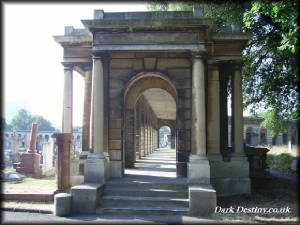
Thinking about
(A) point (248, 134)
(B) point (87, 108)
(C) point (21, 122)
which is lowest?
(A) point (248, 134)

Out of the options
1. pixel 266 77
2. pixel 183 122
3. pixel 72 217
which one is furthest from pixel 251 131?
pixel 72 217

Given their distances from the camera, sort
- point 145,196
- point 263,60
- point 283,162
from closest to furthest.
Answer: point 145,196 → point 263,60 → point 283,162

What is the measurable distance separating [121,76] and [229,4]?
6092 mm

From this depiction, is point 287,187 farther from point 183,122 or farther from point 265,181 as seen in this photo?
point 183,122

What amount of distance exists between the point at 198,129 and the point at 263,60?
722 cm

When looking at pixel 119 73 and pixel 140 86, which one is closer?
pixel 119 73

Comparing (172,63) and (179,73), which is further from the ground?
(172,63)

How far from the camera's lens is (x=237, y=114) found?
1123cm

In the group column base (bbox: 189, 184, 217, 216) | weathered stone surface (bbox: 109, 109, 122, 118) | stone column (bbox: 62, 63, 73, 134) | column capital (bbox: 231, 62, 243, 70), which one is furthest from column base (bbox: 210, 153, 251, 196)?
stone column (bbox: 62, 63, 73, 134)

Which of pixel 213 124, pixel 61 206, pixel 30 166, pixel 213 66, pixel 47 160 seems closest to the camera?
pixel 61 206

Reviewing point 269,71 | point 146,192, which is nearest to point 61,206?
point 146,192

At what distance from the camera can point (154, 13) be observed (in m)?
10.4

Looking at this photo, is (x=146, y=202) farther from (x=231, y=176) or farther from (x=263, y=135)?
(x=263, y=135)

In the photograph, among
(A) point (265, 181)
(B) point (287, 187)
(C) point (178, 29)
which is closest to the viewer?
(C) point (178, 29)
